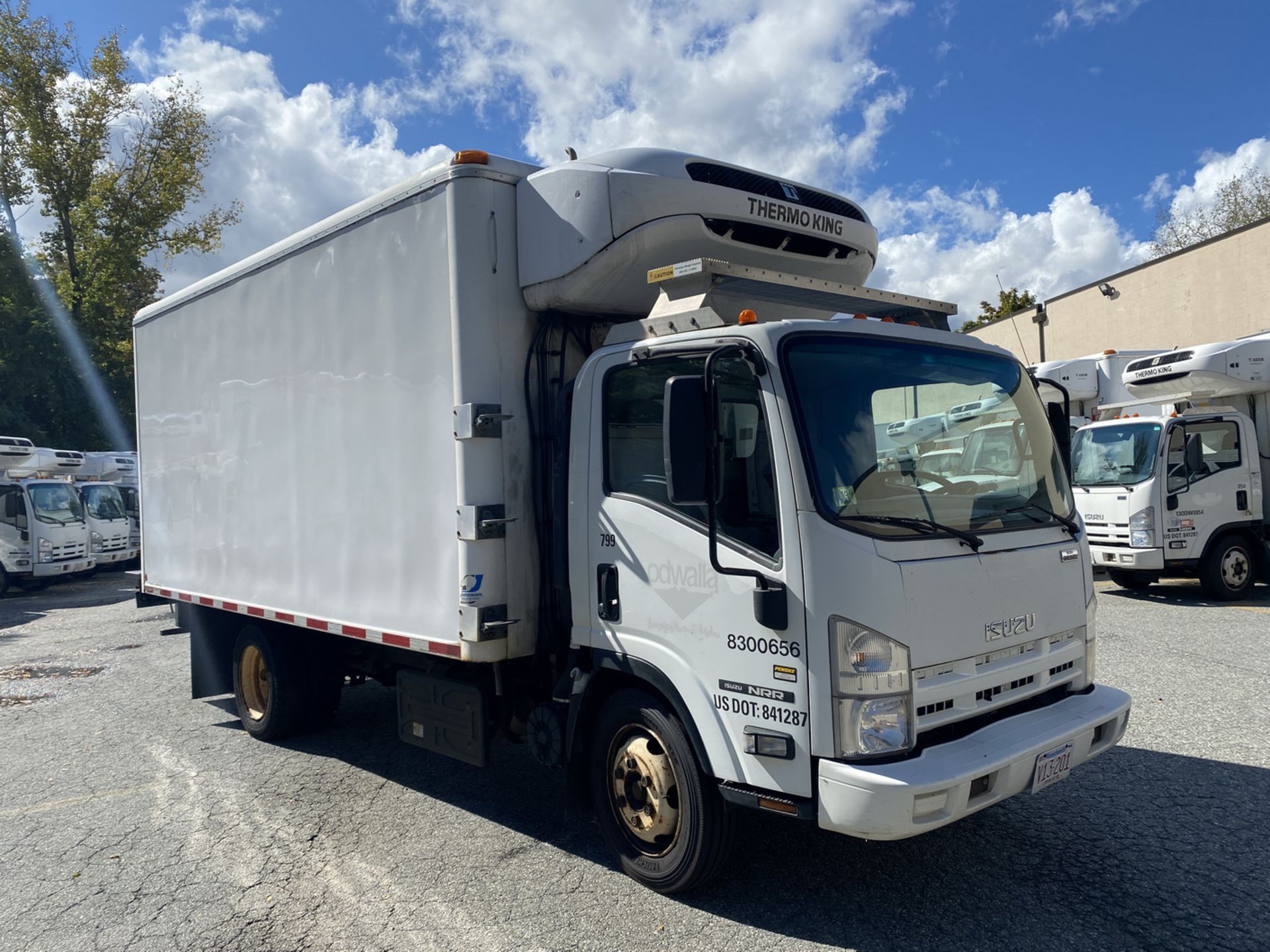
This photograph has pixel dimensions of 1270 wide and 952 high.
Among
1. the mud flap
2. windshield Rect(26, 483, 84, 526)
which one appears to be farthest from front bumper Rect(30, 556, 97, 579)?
the mud flap

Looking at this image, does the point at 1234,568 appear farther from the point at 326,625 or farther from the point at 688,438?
the point at 326,625

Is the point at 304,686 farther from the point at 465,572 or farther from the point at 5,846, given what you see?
the point at 465,572

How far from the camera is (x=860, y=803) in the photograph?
11.1 feet

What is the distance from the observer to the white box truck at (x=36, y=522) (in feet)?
61.1

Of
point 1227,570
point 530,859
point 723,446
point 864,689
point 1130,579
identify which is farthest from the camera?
point 1130,579

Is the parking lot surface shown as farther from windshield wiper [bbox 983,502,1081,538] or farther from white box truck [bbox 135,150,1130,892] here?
windshield wiper [bbox 983,502,1081,538]

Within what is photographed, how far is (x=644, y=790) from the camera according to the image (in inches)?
167

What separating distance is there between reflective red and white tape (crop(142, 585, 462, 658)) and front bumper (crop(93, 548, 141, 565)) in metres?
15.3

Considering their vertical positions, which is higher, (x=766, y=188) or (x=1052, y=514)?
(x=766, y=188)

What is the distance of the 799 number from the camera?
3564 millimetres

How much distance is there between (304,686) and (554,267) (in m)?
3.93

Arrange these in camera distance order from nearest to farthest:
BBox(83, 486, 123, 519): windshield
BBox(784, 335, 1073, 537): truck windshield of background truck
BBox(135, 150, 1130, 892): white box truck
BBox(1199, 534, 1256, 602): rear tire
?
BBox(135, 150, 1130, 892): white box truck → BBox(784, 335, 1073, 537): truck windshield of background truck → BBox(1199, 534, 1256, 602): rear tire → BBox(83, 486, 123, 519): windshield

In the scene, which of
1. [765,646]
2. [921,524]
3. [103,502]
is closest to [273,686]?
[765,646]

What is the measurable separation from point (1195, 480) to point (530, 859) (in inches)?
397
